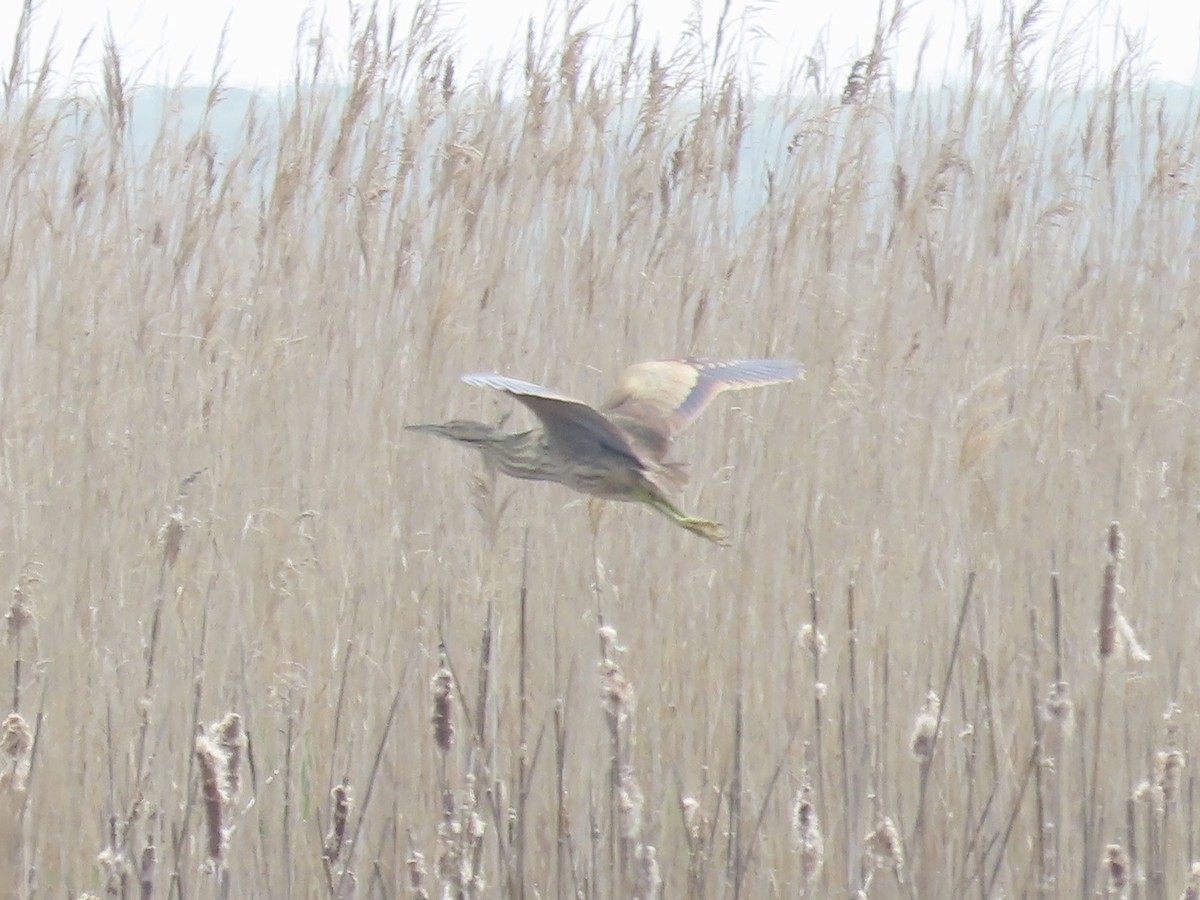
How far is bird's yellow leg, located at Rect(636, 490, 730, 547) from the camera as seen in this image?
1.88 metres

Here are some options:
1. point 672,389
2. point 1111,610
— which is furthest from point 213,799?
point 672,389

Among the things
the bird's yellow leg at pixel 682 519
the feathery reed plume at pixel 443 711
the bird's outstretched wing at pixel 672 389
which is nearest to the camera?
the feathery reed plume at pixel 443 711

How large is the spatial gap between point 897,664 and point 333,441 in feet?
3.10

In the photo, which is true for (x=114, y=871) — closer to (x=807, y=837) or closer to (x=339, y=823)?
(x=339, y=823)

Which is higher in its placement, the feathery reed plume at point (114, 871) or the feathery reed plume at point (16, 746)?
the feathery reed plume at point (16, 746)

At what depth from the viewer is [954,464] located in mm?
2605

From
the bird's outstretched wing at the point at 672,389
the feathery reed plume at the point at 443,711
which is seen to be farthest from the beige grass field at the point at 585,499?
the bird's outstretched wing at the point at 672,389

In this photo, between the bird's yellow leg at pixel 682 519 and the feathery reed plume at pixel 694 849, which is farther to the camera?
the bird's yellow leg at pixel 682 519

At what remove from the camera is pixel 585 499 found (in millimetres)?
2449

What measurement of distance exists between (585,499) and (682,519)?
1.89 ft

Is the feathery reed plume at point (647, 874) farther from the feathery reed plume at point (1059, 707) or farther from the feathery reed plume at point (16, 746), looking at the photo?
the feathery reed plume at point (16, 746)

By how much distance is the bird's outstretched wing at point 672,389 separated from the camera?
2.13m

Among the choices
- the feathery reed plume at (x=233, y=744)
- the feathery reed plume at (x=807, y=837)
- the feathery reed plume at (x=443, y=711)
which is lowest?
the feathery reed plume at (x=807, y=837)

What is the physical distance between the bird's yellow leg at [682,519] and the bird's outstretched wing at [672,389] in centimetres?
16
